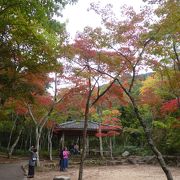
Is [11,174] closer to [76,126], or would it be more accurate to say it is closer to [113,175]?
[113,175]

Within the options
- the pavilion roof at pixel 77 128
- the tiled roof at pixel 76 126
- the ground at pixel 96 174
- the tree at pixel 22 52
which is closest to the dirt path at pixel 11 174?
the ground at pixel 96 174

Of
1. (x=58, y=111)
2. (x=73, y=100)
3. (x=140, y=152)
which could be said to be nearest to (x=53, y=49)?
(x=73, y=100)

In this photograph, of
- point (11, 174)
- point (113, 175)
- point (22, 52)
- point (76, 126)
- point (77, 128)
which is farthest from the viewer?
point (76, 126)

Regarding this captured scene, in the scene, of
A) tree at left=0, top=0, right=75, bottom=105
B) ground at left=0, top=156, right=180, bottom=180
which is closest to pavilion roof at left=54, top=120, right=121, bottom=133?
ground at left=0, top=156, right=180, bottom=180

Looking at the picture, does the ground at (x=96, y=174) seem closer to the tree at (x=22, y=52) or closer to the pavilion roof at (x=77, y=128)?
the tree at (x=22, y=52)

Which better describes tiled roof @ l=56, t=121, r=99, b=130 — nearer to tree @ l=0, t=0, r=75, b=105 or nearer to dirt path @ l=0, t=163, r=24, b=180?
dirt path @ l=0, t=163, r=24, b=180

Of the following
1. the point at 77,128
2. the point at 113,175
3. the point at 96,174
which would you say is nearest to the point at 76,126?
the point at 77,128

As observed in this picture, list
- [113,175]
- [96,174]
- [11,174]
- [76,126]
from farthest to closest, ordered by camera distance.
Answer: [76,126], [96,174], [113,175], [11,174]

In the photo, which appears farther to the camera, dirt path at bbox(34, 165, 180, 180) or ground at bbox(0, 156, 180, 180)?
dirt path at bbox(34, 165, 180, 180)

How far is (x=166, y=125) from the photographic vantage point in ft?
79.8

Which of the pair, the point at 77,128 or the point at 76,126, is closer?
the point at 77,128

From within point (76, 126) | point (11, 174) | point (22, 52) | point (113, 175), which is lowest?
point (113, 175)

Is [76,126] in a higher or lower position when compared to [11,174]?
higher

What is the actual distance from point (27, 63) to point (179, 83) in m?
6.89
